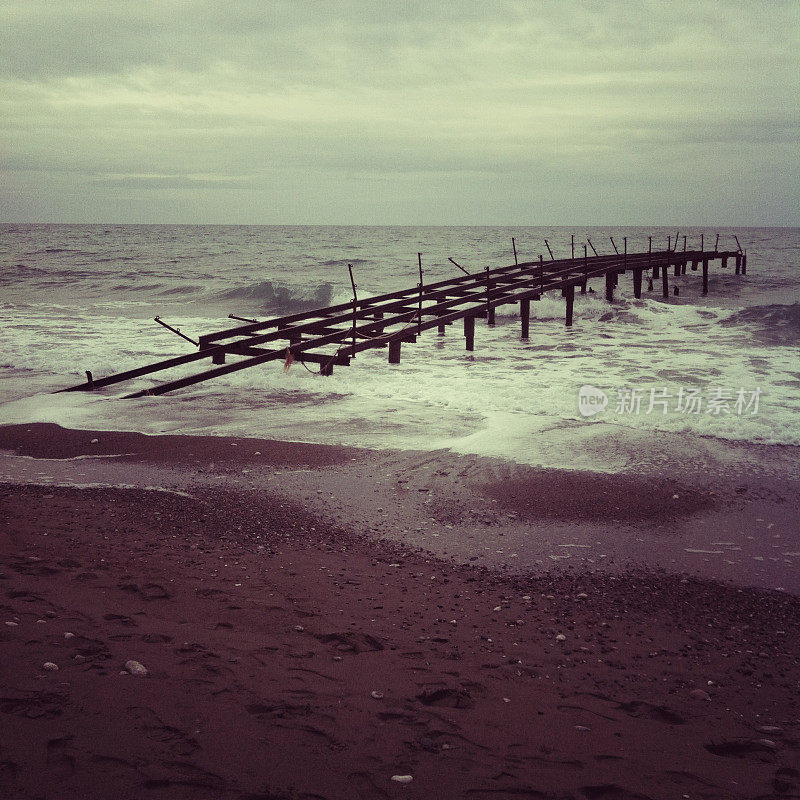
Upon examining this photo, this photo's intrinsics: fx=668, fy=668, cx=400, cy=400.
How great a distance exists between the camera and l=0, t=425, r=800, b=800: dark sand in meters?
2.33

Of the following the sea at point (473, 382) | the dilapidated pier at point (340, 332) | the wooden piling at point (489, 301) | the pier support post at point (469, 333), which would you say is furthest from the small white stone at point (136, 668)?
the pier support post at point (469, 333)

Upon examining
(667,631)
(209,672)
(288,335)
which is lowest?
(667,631)

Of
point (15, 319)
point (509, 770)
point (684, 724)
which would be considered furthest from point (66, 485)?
point (15, 319)

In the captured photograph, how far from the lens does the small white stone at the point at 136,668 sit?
2.72 meters

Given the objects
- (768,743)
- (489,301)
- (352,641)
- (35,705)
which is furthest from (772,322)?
(35,705)

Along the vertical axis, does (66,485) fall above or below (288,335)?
below

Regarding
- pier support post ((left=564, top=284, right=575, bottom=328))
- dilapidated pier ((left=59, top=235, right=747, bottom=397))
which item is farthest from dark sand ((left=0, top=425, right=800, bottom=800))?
pier support post ((left=564, top=284, right=575, bottom=328))

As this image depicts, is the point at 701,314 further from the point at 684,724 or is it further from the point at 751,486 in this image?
the point at 684,724

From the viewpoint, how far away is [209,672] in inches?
110

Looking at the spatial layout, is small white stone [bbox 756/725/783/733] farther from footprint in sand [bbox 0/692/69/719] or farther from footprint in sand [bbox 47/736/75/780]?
footprint in sand [bbox 0/692/69/719]

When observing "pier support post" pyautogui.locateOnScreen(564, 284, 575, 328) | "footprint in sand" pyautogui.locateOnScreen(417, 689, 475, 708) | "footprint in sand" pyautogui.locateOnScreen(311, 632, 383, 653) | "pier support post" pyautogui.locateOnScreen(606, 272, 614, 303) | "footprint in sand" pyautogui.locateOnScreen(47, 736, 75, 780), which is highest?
"pier support post" pyautogui.locateOnScreen(606, 272, 614, 303)

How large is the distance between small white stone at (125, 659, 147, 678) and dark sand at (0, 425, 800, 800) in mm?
29

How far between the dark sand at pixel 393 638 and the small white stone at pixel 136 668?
0.09ft

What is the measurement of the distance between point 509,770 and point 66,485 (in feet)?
15.0
